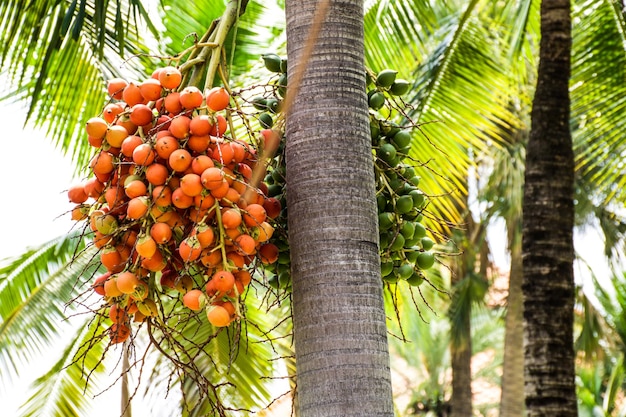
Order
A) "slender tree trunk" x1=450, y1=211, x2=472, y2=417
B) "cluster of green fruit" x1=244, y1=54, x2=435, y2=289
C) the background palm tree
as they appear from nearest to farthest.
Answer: "cluster of green fruit" x1=244, y1=54, x2=435, y2=289 < the background palm tree < "slender tree trunk" x1=450, y1=211, x2=472, y2=417

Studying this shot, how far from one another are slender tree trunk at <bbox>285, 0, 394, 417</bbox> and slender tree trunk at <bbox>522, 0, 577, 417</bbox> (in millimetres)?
3454

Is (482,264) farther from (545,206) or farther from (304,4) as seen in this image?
(304,4)

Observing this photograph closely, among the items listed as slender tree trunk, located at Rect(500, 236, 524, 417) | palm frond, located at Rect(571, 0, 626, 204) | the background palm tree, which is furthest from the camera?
slender tree trunk, located at Rect(500, 236, 524, 417)

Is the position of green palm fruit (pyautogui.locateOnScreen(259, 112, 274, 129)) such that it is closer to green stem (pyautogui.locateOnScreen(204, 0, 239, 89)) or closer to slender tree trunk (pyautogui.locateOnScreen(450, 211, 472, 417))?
green stem (pyautogui.locateOnScreen(204, 0, 239, 89))

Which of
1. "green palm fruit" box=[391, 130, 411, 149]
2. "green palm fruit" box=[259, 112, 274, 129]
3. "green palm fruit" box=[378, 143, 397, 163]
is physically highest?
"green palm fruit" box=[259, 112, 274, 129]

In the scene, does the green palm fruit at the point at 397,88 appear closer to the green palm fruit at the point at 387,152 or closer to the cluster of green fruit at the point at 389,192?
the cluster of green fruit at the point at 389,192

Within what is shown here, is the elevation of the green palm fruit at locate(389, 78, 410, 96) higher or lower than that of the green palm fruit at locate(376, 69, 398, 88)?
higher

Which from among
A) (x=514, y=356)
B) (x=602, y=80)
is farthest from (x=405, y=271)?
(x=514, y=356)

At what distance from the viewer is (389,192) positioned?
6.30 feet

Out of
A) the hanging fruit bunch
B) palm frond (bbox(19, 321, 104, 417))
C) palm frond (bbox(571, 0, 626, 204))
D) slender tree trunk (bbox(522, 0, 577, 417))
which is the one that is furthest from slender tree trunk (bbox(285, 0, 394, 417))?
palm frond (bbox(19, 321, 104, 417))

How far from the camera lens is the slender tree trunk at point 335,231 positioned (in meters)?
1.51

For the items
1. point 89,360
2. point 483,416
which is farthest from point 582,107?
point 483,416

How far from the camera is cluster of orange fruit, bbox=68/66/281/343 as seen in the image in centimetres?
151

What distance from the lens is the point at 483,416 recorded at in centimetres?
2609
